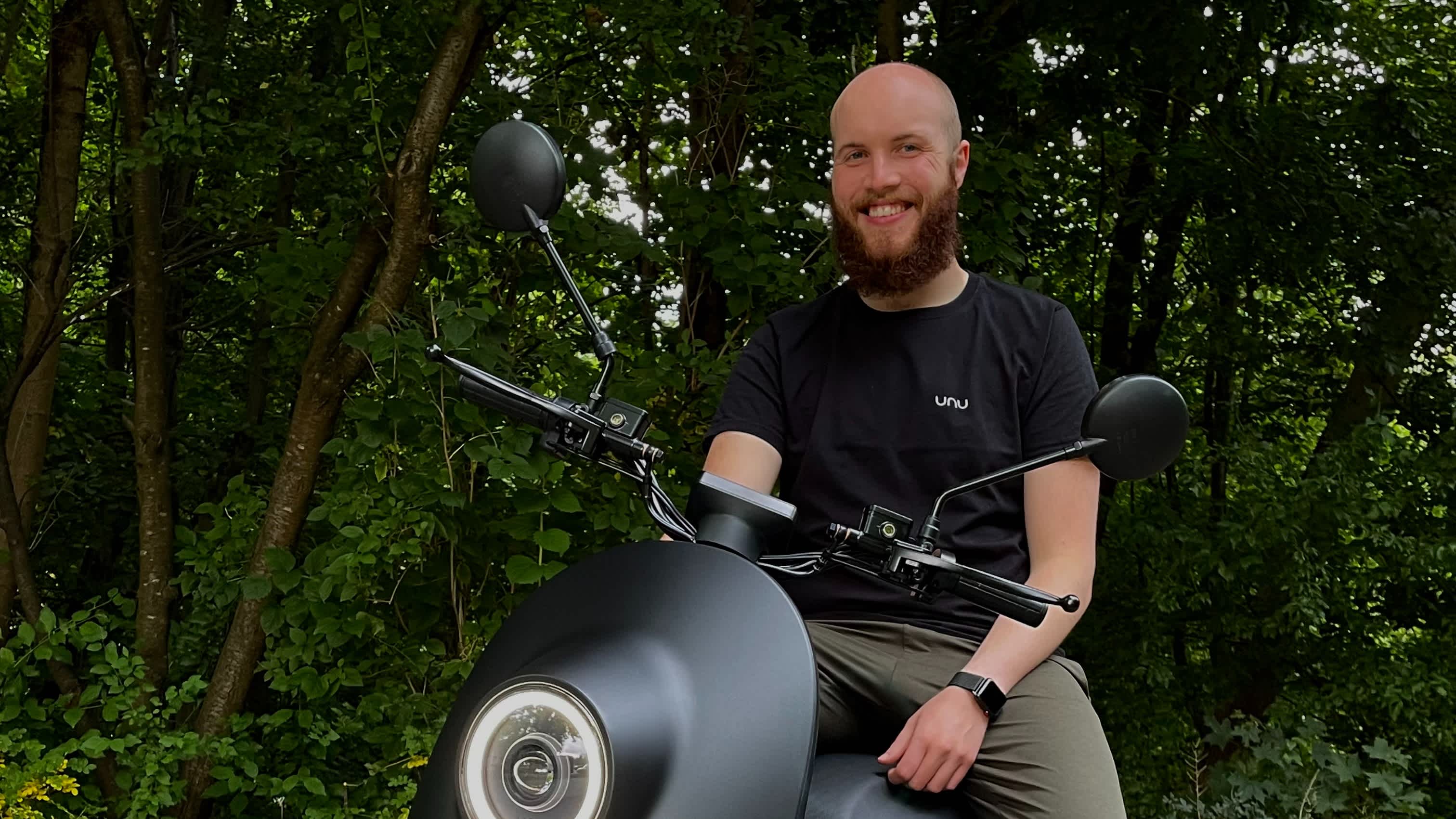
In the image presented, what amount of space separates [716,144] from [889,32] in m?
1.31

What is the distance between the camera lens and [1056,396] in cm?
188

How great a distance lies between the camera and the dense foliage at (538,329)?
379 centimetres

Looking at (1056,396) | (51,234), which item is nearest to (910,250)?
(1056,396)

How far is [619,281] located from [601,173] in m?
0.37

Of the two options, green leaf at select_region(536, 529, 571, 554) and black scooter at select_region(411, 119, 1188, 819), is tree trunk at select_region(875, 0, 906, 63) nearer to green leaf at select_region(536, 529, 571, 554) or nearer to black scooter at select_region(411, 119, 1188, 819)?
green leaf at select_region(536, 529, 571, 554)

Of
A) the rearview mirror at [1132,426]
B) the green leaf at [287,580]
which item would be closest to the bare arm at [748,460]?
the rearview mirror at [1132,426]

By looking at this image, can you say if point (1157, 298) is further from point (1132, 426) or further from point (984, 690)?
point (1132, 426)

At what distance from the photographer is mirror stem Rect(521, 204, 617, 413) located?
1.47m

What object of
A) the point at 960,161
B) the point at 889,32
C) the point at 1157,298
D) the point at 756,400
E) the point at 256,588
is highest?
the point at 1157,298

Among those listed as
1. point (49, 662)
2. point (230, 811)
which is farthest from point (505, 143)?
point (49, 662)

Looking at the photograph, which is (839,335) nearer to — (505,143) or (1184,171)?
(505,143)

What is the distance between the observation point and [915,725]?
4.92 ft

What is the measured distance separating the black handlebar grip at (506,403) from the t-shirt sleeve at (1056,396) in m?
0.69

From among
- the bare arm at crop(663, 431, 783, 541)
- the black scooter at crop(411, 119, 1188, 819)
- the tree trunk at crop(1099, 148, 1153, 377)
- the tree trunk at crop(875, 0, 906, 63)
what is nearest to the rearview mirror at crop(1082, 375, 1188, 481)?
the black scooter at crop(411, 119, 1188, 819)
